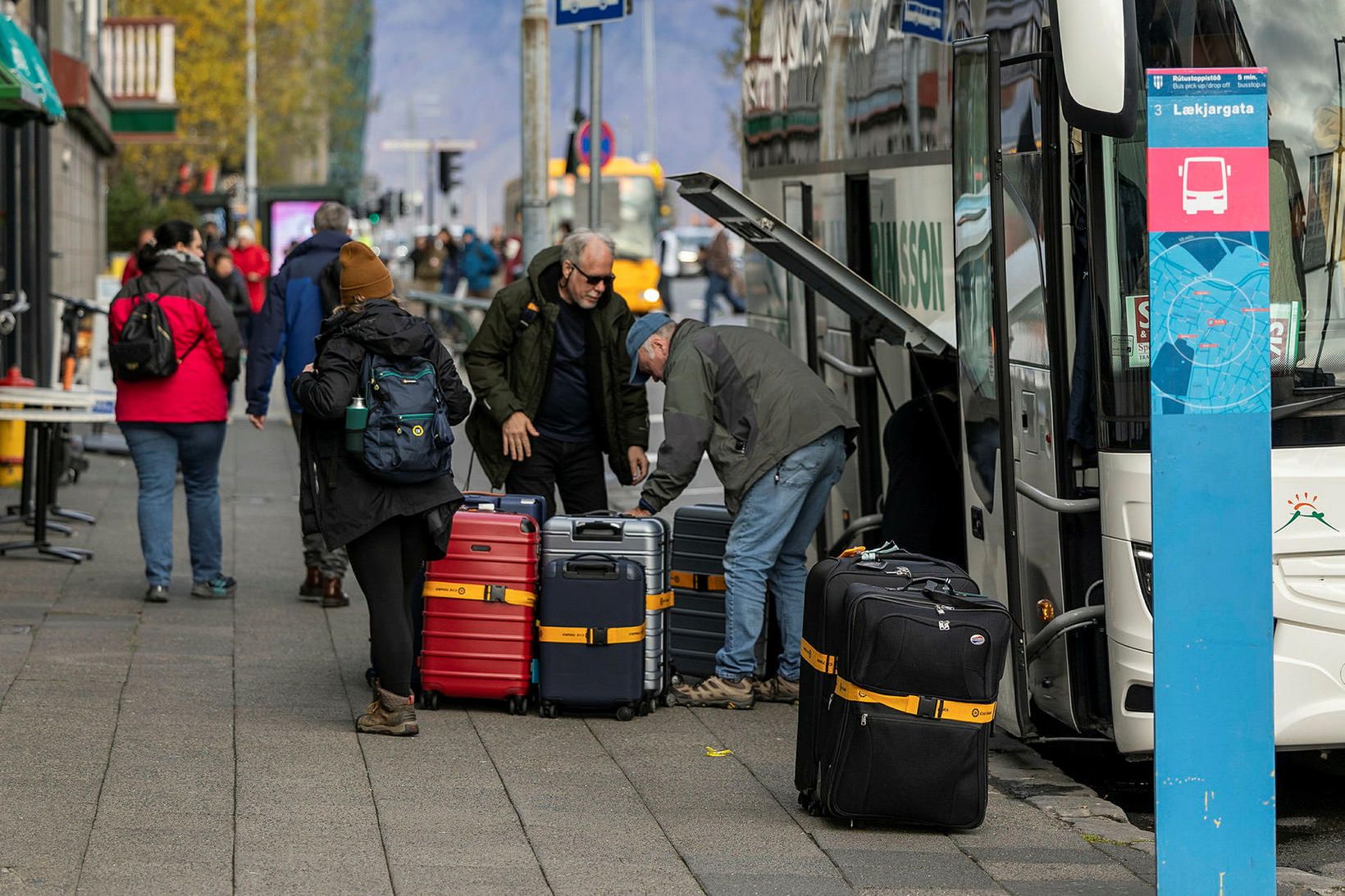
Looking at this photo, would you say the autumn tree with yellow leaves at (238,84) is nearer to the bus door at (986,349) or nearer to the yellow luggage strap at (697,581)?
the yellow luggage strap at (697,581)

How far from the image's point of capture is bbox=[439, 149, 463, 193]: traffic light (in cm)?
4422

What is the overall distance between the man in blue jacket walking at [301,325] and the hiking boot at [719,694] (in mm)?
2558

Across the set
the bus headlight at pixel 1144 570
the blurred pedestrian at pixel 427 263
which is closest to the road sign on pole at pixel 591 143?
the bus headlight at pixel 1144 570

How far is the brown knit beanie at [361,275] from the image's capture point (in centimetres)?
718

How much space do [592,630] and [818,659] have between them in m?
1.50

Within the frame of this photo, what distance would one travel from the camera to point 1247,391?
4.91m

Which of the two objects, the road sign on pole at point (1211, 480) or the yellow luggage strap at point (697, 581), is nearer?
the road sign on pole at point (1211, 480)

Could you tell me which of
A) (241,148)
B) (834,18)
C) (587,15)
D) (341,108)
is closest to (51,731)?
(834,18)

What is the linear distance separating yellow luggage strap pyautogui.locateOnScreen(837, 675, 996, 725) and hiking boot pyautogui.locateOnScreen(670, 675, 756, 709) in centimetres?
193

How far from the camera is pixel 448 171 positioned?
147 ft

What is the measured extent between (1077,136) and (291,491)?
9.88 meters

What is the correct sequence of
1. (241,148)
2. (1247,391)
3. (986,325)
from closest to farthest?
1. (1247,391)
2. (986,325)
3. (241,148)

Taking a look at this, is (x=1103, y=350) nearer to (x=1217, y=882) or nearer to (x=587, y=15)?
(x=1217, y=882)

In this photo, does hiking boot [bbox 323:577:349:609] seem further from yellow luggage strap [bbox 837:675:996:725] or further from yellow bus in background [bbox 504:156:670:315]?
yellow bus in background [bbox 504:156:670:315]
